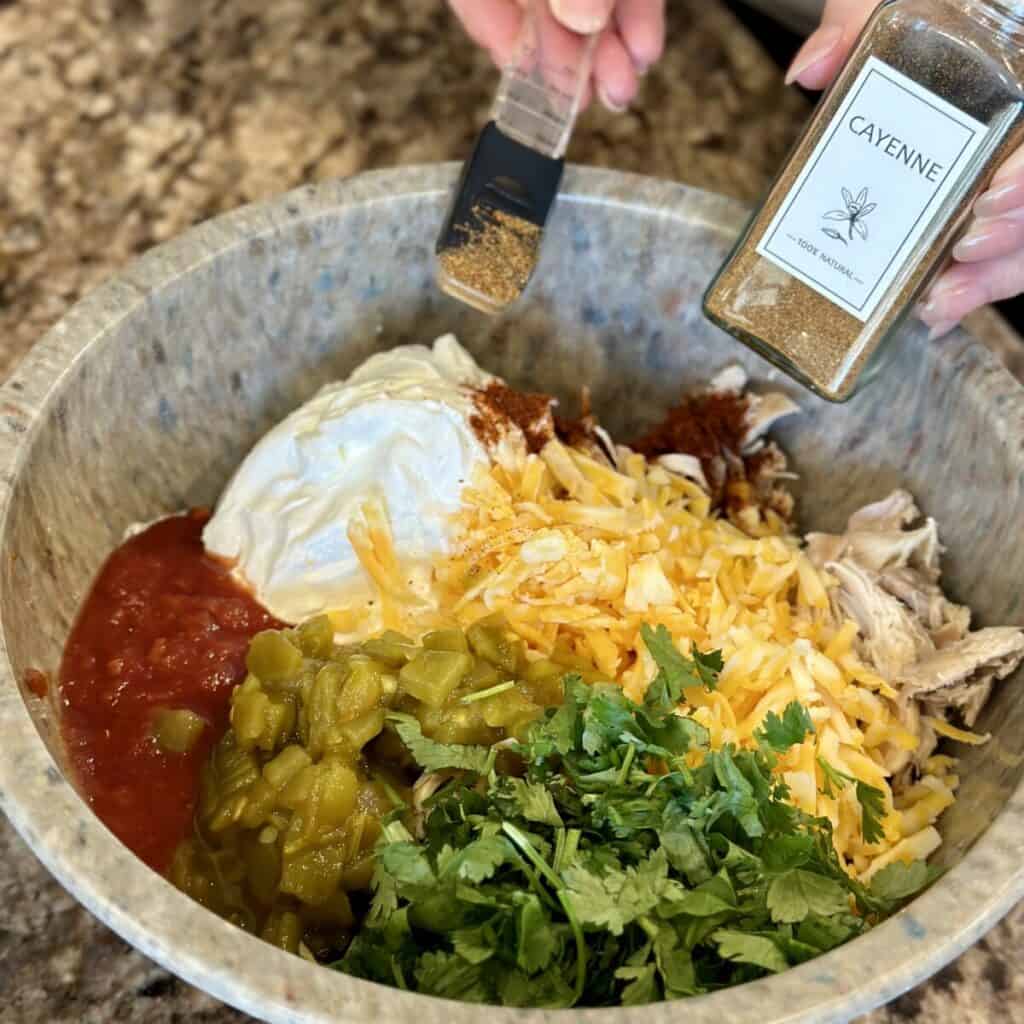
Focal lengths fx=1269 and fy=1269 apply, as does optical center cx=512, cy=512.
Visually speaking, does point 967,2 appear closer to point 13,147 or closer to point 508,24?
point 508,24

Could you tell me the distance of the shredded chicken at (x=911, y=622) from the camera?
50.1 inches

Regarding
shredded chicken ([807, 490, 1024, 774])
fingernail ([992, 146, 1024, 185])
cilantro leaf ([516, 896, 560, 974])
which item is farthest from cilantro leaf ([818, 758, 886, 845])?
fingernail ([992, 146, 1024, 185])

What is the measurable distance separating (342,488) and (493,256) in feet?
1.09

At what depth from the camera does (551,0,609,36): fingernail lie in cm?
139

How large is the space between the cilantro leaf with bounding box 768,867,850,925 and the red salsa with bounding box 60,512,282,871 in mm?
531

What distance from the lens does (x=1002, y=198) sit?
117cm

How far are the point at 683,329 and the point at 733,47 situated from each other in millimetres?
779

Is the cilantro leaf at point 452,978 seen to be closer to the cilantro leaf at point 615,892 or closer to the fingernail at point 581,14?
the cilantro leaf at point 615,892

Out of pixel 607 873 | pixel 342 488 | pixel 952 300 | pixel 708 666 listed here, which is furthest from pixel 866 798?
pixel 342 488

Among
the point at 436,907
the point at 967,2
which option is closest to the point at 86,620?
the point at 436,907

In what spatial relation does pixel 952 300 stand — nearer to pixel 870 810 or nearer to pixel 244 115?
pixel 870 810

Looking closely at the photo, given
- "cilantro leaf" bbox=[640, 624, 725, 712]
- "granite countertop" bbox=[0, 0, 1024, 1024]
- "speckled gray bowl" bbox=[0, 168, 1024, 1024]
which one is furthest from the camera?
"granite countertop" bbox=[0, 0, 1024, 1024]

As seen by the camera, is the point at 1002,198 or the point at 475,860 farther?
the point at 1002,198

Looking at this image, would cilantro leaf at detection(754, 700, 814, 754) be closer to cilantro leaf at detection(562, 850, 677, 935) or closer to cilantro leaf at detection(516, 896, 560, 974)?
cilantro leaf at detection(562, 850, 677, 935)
